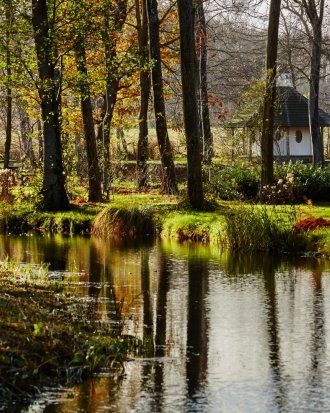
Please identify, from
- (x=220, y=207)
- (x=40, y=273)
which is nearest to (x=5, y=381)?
(x=40, y=273)

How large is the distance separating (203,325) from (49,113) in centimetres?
1619

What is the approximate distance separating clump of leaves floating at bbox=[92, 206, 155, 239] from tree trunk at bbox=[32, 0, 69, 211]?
3.12 meters

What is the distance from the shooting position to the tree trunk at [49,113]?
91.7 ft

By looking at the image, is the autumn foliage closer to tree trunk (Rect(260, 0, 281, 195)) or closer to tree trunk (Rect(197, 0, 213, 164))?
tree trunk (Rect(260, 0, 281, 195))

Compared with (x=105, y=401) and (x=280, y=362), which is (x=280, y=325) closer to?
(x=280, y=362)

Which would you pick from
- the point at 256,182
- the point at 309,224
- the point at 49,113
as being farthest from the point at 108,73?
the point at 309,224

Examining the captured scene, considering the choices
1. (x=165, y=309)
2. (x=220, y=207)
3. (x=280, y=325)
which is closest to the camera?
(x=280, y=325)

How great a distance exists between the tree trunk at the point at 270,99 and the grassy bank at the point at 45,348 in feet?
55.7

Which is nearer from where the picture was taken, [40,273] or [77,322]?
[77,322]

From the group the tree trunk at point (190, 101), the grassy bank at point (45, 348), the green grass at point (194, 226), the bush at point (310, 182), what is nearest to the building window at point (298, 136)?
the bush at point (310, 182)

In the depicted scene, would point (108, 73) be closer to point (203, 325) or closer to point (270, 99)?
point (270, 99)

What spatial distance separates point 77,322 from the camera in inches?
496

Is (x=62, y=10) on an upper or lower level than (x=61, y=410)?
upper

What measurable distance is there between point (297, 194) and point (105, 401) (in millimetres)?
20632
